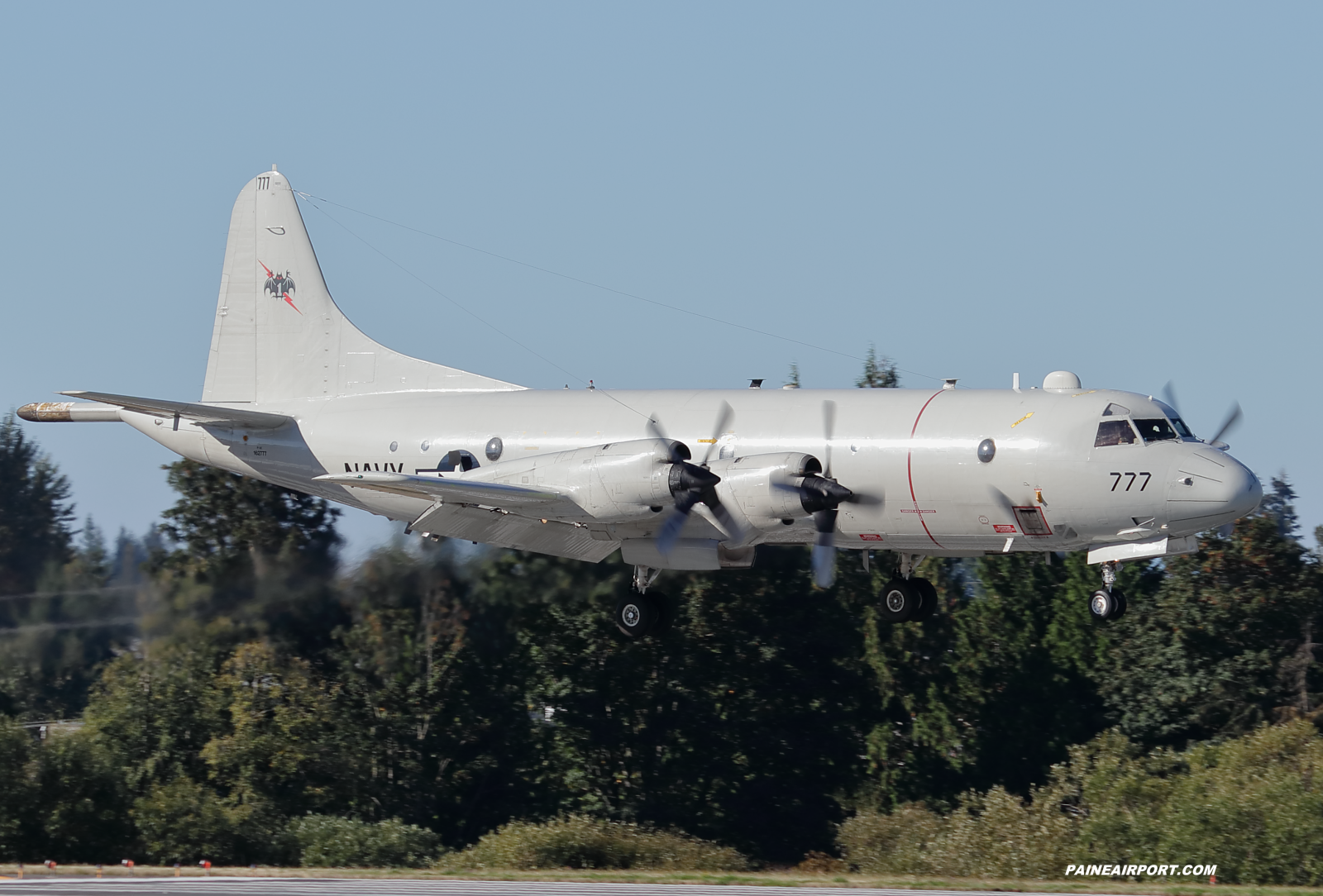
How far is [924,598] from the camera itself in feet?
96.2

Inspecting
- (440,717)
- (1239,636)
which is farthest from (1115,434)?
(440,717)

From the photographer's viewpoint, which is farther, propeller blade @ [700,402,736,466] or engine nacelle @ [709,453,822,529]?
propeller blade @ [700,402,736,466]

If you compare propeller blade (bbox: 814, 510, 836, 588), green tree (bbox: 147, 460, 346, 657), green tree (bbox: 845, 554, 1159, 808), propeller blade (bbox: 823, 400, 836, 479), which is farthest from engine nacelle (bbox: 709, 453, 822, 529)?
green tree (bbox: 845, 554, 1159, 808)

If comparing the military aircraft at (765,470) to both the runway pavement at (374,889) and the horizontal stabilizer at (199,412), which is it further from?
the runway pavement at (374,889)

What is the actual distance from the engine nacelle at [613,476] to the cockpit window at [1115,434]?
6475 millimetres

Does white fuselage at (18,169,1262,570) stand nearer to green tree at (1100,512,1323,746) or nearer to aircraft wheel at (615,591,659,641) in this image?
aircraft wheel at (615,591,659,641)

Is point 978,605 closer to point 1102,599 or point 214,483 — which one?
point 214,483

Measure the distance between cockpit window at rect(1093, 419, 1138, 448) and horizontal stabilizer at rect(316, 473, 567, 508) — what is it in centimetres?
856

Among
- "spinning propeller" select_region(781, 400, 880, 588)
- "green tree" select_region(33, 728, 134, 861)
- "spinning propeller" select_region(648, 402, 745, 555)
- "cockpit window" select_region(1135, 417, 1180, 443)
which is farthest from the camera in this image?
"green tree" select_region(33, 728, 134, 861)

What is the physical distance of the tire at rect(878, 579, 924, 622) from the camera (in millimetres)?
29266

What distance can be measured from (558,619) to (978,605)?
1432 cm

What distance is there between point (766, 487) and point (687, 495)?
4.06ft

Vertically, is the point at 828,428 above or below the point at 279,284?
below

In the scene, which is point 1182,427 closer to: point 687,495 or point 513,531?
point 687,495
